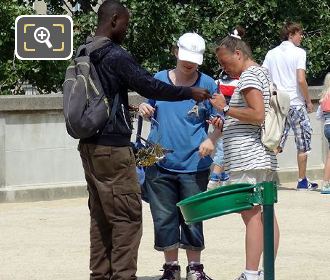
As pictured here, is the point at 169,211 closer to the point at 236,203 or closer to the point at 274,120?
the point at 274,120

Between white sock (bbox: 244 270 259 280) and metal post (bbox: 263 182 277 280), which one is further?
white sock (bbox: 244 270 259 280)

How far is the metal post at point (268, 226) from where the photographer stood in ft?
17.4

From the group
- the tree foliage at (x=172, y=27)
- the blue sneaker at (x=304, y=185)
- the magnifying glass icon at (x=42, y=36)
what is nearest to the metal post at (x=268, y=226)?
the blue sneaker at (x=304, y=185)

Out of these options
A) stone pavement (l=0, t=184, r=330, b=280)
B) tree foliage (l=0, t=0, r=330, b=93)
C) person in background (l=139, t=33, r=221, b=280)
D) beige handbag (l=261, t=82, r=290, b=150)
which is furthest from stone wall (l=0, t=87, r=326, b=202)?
beige handbag (l=261, t=82, r=290, b=150)

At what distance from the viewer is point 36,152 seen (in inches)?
489

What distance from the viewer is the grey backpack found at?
6.47 metres

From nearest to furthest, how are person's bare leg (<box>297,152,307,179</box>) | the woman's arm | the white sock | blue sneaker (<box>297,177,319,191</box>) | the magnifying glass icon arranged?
the woman's arm
the white sock
person's bare leg (<box>297,152,307,179</box>)
blue sneaker (<box>297,177,319,191</box>)
the magnifying glass icon

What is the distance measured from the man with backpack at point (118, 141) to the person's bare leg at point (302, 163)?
6.33 meters

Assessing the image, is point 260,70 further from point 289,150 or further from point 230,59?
point 289,150

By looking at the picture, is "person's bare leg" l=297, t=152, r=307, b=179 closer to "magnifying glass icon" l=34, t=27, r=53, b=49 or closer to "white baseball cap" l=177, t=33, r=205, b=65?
"magnifying glass icon" l=34, t=27, r=53, b=49

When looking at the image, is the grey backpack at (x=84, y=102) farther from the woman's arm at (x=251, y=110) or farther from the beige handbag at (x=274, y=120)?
the beige handbag at (x=274, y=120)

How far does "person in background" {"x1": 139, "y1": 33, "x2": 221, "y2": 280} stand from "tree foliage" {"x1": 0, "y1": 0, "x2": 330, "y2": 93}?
874 centimetres

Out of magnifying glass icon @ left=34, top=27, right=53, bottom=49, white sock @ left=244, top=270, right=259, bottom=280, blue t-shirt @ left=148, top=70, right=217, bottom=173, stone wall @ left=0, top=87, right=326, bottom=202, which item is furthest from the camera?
magnifying glass icon @ left=34, top=27, right=53, bottom=49

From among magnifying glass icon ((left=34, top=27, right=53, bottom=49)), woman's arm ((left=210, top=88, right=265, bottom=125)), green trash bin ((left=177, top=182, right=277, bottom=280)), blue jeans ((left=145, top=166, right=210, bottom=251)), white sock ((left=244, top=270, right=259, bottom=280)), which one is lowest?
white sock ((left=244, top=270, right=259, bottom=280))
